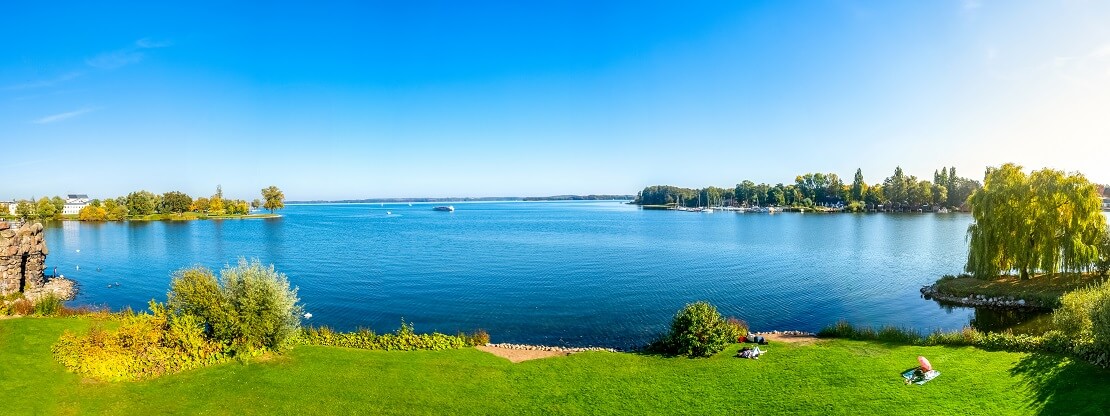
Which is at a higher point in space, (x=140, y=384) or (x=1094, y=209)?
(x=1094, y=209)

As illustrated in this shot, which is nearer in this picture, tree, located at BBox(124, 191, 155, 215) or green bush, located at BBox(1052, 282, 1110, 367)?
green bush, located at BBox(1052, 282, 1110, 367)

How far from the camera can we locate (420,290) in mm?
45406

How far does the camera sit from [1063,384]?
688 inches

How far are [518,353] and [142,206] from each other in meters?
183

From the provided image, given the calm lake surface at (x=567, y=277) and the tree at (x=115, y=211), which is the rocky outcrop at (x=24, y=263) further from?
the tree at (x=115, y=211)

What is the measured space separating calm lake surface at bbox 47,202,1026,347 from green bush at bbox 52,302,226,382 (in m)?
12.6

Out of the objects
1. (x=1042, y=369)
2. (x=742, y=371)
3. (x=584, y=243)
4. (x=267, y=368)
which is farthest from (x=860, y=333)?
(x=584, y=243)

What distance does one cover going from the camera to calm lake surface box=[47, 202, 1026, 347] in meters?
35.2

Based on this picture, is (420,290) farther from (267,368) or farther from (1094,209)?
(1094,209)

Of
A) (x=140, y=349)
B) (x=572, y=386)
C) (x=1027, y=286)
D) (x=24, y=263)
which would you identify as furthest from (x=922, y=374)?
(x=24, y=263)

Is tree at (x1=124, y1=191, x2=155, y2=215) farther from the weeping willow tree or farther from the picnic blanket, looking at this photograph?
the weeping willow tree

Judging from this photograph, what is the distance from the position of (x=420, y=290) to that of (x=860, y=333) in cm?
3458

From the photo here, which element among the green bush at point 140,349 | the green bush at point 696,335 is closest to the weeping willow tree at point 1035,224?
the green bush at point 696,335

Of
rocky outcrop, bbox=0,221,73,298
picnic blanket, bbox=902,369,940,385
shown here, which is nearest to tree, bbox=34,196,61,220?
→ rocky outcrop, bbox=0,221,73,298
